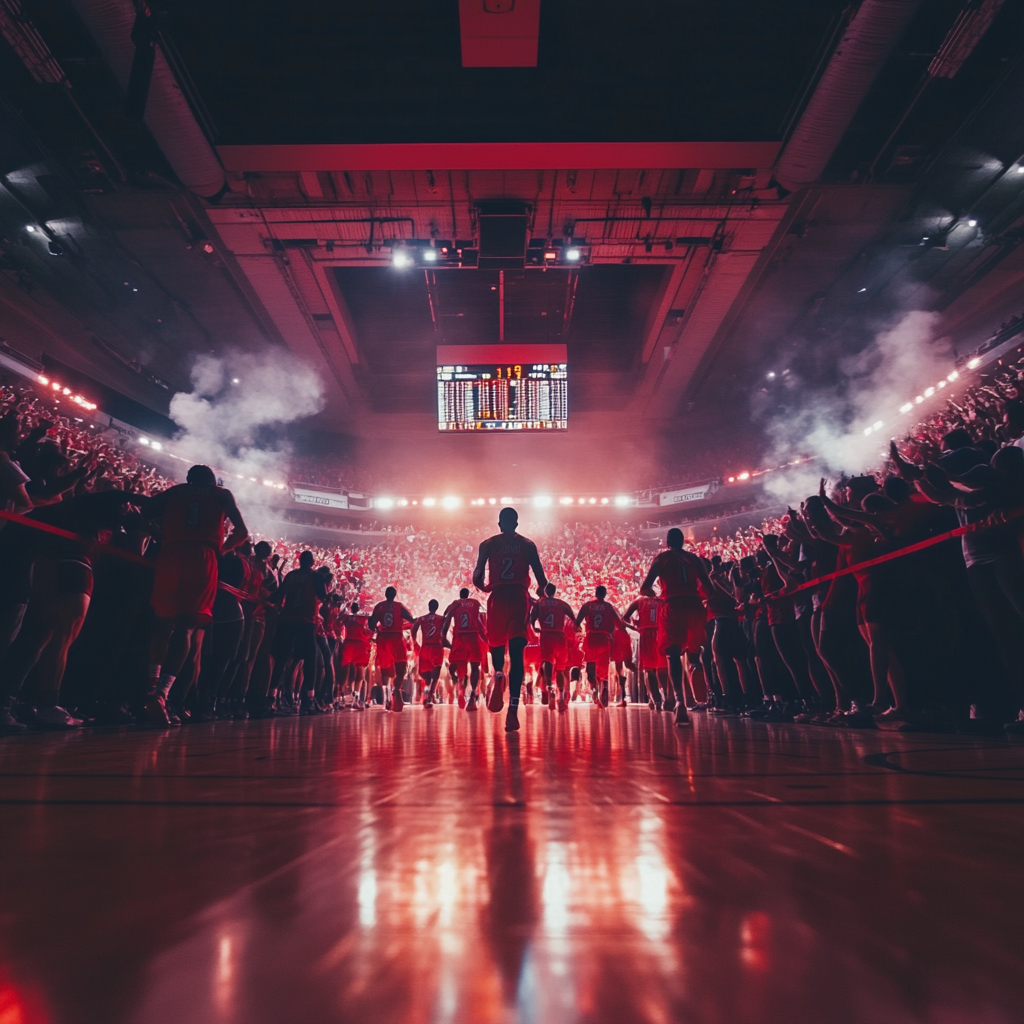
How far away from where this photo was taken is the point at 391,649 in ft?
31.1

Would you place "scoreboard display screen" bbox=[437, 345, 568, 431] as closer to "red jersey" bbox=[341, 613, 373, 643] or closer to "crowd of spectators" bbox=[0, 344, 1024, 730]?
"red jersey" bbox=[341, 613, 373, 643]

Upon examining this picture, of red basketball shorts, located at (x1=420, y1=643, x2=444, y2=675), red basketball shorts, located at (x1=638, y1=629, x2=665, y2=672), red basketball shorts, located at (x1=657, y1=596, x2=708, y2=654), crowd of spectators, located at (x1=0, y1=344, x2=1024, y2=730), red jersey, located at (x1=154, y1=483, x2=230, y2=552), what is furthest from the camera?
red basketball shorts, located at (x1=420, y1=643, x2=444, y2=675)

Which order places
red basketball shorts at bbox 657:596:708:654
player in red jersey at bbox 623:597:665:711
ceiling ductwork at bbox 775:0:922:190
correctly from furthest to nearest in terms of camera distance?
player in red jersey at bbox 623:597:665:711 < ceiling ductwork at bbox 775:0:922:190 < red basketball shorts at bbox 657:596:708:654

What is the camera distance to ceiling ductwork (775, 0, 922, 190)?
755 centimetres

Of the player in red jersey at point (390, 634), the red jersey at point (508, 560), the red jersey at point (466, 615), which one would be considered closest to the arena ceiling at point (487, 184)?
the red jersey at point (508, 560)

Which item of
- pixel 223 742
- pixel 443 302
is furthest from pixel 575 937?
pixel 443 302

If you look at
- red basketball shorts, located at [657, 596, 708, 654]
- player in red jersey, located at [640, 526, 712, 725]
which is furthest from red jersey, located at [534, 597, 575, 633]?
red basketball shorts, located at [657, 596, 708, 654]

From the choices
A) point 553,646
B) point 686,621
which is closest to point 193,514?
point 686,621

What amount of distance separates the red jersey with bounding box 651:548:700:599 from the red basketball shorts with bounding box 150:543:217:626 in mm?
3725

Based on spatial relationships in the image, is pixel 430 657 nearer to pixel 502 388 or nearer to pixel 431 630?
pixel 431 630

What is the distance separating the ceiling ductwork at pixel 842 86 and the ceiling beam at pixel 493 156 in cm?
40

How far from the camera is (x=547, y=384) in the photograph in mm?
15172

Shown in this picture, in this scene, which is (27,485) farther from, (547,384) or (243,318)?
(243,318)

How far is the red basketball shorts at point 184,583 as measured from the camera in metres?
4.75
